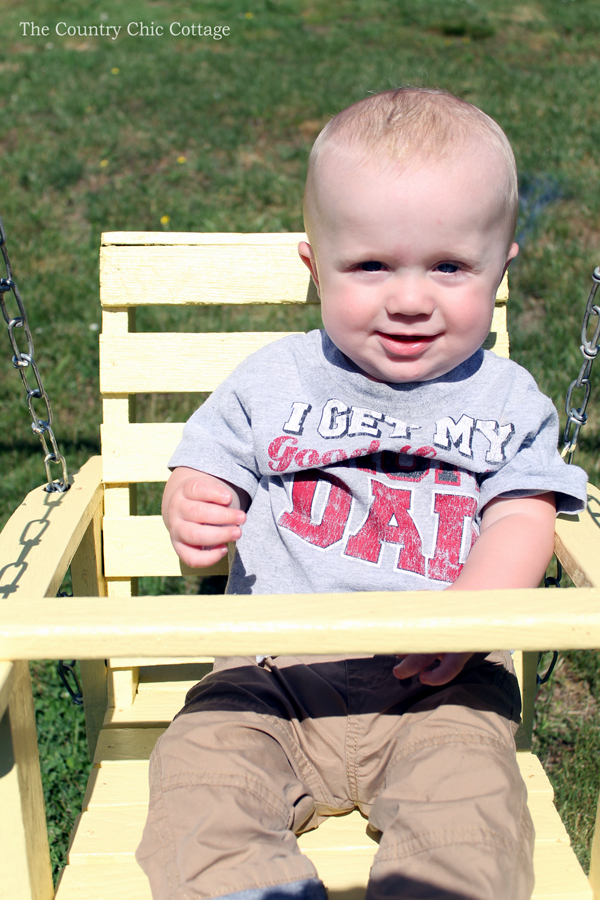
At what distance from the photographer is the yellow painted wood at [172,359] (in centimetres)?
195

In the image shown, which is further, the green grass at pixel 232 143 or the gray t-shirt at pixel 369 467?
the green grass at pixel 232 143

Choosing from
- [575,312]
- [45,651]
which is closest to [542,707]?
[45,651]

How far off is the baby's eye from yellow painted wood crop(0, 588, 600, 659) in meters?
0.66

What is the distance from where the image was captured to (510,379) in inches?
67.9

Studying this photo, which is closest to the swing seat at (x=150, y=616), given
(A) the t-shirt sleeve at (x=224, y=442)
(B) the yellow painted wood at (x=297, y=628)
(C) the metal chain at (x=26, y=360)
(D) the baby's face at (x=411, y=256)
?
(B) the yellow painted wood at (x=297, y=628)

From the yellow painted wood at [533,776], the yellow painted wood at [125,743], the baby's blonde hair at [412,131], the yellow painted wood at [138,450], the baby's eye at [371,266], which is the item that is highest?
the baby's blonde hair at [412,131]

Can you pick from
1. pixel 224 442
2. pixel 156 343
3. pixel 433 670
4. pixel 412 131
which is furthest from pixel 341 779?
pixel 412 131

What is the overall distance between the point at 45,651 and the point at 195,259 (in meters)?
1.12

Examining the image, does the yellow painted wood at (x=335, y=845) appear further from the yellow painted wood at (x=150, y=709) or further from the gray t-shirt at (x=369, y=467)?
the gray t-shirt at (x=369, y=467)

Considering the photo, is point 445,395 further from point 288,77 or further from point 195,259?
point 288,77

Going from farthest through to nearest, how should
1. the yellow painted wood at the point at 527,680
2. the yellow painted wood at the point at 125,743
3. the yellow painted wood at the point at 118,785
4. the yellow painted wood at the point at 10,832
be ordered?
the yellow painted wood at the point at 527,680, the yellow painted wood at the point at 125,743, the yellow painted wood at the point at 118,785, the yellow painted wood at the point at 10,832

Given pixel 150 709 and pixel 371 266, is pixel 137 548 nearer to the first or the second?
pixel 150 709

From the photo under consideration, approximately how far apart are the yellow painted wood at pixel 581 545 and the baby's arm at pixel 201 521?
59 centimetres

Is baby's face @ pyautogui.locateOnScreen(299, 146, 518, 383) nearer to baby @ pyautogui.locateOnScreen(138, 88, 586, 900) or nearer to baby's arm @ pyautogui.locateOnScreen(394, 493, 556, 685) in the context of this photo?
baby @ pyautogui.locateOnScreen(138, 88, 586, 900)
